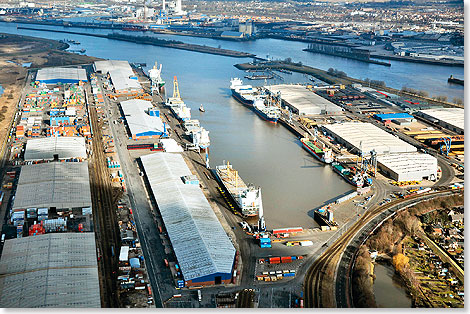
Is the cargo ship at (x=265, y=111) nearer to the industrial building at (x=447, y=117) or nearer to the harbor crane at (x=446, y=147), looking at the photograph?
the industrial building at (x=447, y=117)

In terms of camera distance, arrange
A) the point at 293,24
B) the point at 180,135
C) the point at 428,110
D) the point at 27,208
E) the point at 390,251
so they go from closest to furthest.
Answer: the point at 390,251 → the point at 27,208 → the point at 180,135 → the point at 428,110 → the point at 293,24

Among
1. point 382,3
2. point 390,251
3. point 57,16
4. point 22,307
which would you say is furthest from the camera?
point 382,3

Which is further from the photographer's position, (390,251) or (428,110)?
(428,110)

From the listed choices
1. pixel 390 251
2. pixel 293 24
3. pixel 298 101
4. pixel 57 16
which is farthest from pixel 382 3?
pixel 390 251

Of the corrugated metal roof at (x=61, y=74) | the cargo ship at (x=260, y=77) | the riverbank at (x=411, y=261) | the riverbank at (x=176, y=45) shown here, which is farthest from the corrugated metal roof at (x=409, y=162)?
the riverbank at (x=176, y=45)

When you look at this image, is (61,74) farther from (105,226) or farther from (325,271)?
(325,271)

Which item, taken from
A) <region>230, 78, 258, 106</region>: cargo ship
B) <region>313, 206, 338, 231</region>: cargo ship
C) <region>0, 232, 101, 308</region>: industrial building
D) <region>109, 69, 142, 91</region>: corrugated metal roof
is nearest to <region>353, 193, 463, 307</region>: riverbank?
<region>313, 206, 338, 231</region>: cargo ship

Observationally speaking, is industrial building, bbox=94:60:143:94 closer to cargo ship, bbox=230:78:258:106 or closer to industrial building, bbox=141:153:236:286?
cargo ship, bbox=230:78:258:106

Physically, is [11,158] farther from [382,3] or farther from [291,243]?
[382,3]
